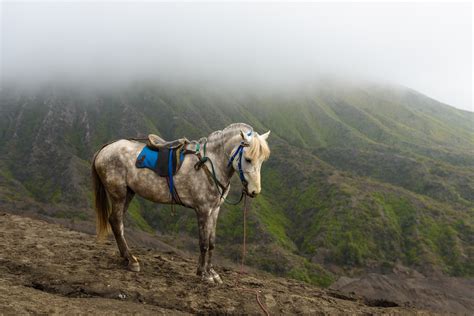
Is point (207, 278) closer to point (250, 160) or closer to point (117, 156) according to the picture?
point (250, 160)

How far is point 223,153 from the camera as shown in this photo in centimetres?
813

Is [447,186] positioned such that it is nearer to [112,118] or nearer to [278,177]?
[278,177]

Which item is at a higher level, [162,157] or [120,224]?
[162,157]

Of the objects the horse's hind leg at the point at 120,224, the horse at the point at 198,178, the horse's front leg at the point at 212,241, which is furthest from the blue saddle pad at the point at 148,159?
the horse's front leg at the point at 212,241

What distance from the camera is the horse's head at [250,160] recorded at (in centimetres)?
742

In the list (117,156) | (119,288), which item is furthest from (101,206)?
(119,288)

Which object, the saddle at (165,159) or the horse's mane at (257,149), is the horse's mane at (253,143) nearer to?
the horse's mane at (257,149)

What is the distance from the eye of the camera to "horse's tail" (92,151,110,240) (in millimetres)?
8844

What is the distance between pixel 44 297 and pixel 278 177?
3633 inches

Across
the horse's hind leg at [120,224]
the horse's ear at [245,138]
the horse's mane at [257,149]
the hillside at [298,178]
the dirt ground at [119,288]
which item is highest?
the horse's ear at [245,138]

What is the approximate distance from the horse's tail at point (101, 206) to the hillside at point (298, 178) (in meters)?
45.5

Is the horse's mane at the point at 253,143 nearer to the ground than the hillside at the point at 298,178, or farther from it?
farther from it

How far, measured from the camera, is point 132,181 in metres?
8.24

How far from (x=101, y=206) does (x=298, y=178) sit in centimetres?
8583
